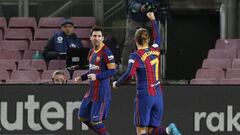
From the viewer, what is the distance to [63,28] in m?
14.8

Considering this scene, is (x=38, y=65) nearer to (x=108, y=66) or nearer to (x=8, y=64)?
(x=8, y=64)

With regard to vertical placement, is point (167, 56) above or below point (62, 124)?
above

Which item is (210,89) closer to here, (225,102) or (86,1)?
(225,102)

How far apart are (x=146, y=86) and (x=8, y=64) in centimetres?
515

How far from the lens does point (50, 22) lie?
53.2ft

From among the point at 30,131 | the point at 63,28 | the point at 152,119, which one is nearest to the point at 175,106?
the point at 152,119

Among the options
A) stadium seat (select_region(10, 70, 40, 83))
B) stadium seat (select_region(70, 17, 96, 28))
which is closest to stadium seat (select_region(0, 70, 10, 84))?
stadium seat (select_region(10, 70, 40, 83))

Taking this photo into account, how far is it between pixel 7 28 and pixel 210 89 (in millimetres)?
6069

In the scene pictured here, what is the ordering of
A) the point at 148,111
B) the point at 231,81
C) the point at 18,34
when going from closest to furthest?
the point at 148,111, the point at 231,81, the point at 18,34

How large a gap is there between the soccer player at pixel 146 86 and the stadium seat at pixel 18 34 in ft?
19.6

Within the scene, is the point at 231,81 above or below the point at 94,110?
above

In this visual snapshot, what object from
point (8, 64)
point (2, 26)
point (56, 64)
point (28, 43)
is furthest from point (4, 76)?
point (2, 26)

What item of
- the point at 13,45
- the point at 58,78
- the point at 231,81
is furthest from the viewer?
the point at 13,45

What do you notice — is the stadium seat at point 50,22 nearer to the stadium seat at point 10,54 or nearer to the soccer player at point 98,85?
the stadium seat at point 10,54
